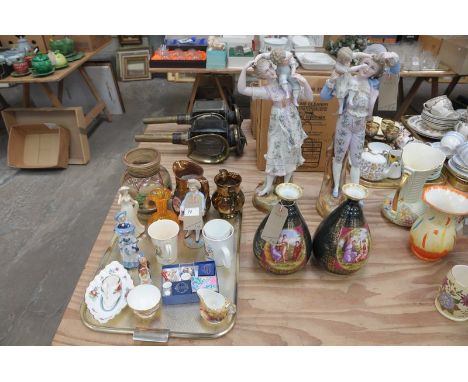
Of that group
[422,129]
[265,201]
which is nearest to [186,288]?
[265,201]

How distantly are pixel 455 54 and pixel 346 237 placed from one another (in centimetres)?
218

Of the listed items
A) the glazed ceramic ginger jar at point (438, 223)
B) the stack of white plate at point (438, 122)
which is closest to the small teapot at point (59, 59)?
the stack of white plate at point (438, 122)

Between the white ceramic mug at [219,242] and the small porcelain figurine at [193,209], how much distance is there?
4 cm

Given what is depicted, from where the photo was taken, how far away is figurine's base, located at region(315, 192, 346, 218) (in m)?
1.08

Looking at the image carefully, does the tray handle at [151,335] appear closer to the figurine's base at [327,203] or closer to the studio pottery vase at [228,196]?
the studio pottery vase at [228,196]

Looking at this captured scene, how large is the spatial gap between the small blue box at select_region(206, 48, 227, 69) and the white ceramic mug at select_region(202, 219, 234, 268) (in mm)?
1805

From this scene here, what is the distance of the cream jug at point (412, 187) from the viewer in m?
1.02

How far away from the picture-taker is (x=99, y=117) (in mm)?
3217

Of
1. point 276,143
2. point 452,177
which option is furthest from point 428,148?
point 276,143

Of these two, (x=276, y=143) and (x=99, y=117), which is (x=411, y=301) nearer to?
(x=276, y=143)

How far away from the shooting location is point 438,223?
0.90m

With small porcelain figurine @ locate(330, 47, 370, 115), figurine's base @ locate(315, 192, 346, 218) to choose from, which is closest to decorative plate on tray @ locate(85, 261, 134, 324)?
figurine's base @ locate(315, 192, 346, 218)

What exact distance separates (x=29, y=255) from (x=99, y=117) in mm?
1694

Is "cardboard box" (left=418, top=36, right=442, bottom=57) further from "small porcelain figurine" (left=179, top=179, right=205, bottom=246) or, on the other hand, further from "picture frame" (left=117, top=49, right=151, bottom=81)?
"picture frame" (left=117, top=49, right=151, bottom=81)
